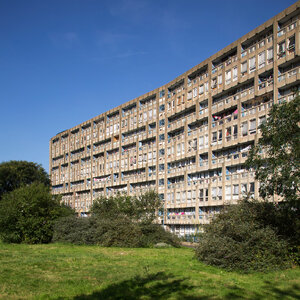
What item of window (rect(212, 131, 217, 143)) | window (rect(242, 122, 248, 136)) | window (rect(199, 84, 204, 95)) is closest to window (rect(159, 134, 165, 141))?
window (rect(199, 84, 204, 95))

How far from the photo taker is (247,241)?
18688 mm

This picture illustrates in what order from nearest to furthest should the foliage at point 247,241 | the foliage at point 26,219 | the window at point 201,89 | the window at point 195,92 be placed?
the foliage at point 247,241 < the foliage at point 26,219 < the window at point 201,89 < the window at point 195,92

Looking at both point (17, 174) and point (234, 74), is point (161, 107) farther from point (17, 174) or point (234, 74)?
point (17, 174)

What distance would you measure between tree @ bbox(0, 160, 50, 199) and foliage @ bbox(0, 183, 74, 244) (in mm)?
31788

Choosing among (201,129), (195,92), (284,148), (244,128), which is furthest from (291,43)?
(284,148)

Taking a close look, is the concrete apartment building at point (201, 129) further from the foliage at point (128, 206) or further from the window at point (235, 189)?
the foliage at point (128, 206)

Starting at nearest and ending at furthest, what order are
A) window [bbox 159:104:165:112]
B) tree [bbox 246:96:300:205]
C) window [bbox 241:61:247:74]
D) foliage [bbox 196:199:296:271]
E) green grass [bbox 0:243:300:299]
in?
green grass [bbox 0:243:300:299] → foliage [bbox 196:199:296:271] → tree [bbox 246:96:300:205] → window [bbox 241:61:247:74] → window [bbox 159:104:165:112]

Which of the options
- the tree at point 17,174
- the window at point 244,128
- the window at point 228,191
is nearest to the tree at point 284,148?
the window at point 244,128

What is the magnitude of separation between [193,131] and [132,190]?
1841 cm

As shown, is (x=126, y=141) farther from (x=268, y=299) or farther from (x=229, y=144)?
(x=268, y=299)

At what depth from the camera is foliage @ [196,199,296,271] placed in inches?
717

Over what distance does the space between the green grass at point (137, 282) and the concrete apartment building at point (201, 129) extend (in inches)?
597

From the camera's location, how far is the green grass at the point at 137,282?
13008 mm

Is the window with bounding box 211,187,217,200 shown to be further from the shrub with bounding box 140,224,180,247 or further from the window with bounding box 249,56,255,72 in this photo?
the window with bounding box 249,56,255,72
